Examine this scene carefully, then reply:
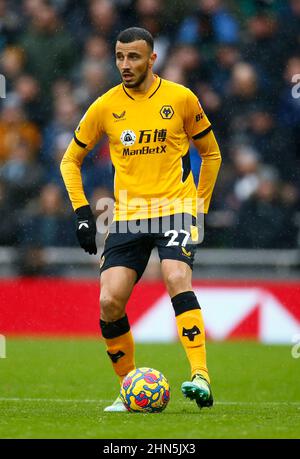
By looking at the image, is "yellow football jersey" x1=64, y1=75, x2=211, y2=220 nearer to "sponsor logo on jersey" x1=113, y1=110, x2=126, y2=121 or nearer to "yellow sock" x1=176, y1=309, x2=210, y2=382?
"sponsor logo on jersey" x1=113, y1=110, x2=126, y2=121

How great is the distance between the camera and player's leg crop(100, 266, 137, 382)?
281 inches

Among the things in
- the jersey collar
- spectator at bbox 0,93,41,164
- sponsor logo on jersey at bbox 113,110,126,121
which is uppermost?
spectator at bbox 0,93,41,164

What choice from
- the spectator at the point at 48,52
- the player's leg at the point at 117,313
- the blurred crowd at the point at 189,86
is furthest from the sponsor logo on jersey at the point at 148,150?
the spectator at the point at 48,52

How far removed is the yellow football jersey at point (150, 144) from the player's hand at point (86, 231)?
18 cm

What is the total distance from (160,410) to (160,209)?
128cm

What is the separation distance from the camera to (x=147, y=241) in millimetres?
7266

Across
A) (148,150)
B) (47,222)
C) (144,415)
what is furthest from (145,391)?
(47,222)

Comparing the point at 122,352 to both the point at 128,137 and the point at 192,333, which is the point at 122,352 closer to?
the point at 192,333

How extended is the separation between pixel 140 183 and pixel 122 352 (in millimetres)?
1123

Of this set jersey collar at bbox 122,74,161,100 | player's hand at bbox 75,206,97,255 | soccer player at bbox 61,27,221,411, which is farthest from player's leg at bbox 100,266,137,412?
jersey collar at bbox 122,74,161,100

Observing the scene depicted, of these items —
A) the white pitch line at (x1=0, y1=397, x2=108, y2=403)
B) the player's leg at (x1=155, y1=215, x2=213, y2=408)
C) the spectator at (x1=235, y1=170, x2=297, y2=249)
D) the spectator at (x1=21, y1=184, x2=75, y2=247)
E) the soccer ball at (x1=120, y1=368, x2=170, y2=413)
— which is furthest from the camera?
the spectator at (x1=21, y1=184, x2=75, y2=247)

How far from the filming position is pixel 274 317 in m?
13.3

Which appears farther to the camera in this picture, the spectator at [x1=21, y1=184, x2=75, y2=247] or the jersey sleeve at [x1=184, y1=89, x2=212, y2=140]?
the spectator at [x1=21, y1=184, x2=75, y2=247]

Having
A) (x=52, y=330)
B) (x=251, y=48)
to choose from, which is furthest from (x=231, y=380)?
(x=251, y=48)
